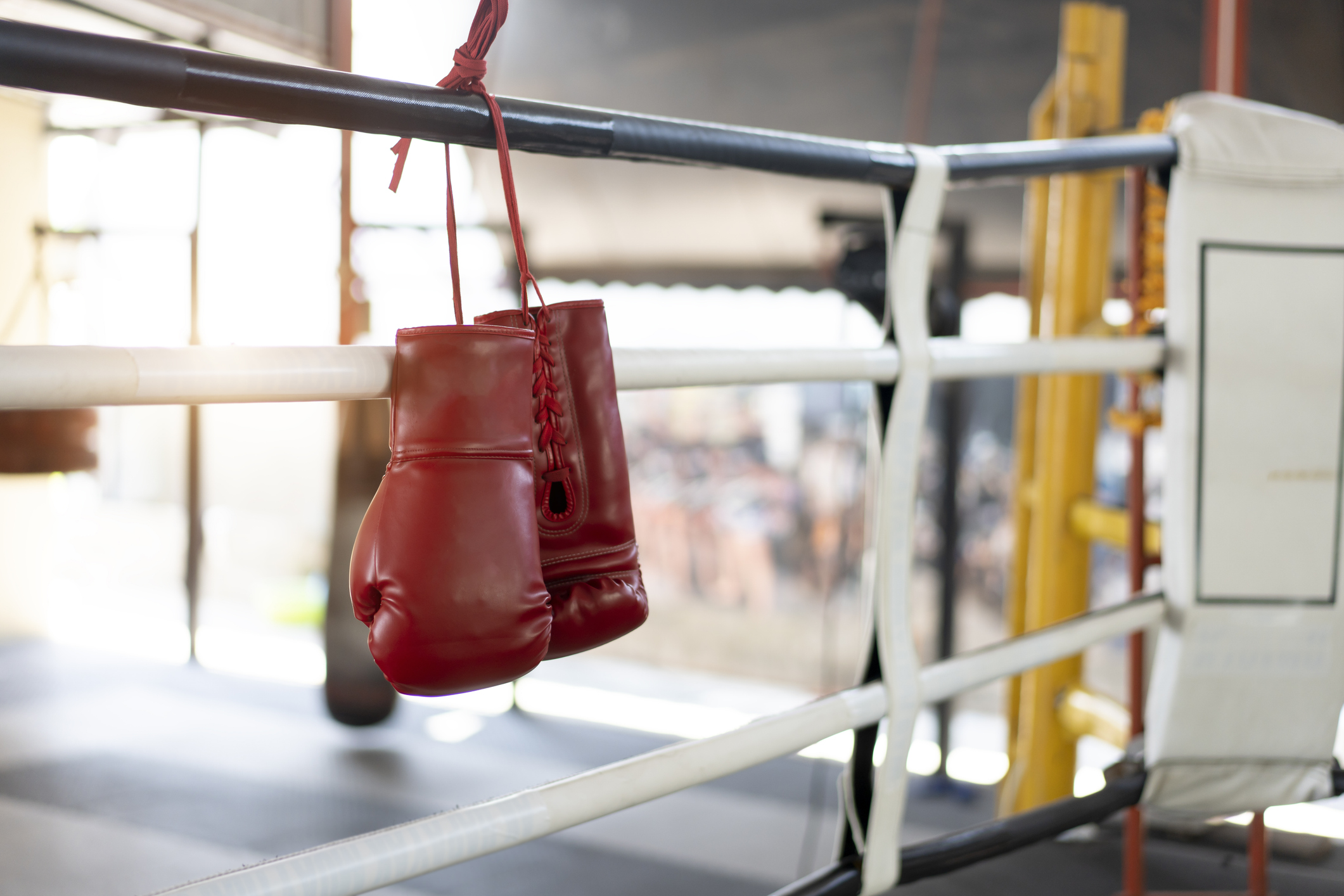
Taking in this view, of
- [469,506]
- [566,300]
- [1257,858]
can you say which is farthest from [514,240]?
[1257,858]

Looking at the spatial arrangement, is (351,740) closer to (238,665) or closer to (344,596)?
(344,596)

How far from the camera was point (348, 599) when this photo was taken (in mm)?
2203

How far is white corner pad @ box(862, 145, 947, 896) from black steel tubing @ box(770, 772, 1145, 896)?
2 centimetres

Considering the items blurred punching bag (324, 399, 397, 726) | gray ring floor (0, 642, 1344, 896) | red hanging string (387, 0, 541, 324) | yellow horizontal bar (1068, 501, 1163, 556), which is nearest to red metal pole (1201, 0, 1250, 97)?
yellow horizontal bar (1068, 501, 1163, 556)

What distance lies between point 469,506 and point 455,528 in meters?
0.01

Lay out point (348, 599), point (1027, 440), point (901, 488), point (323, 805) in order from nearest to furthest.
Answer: point (901, 488), point (323, 805), point (1027, 440), point (348, 599)

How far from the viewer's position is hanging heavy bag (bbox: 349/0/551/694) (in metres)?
0.41

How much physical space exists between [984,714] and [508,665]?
11.2 ft

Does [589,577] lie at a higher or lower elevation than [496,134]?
lower

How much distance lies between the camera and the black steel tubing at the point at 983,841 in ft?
2.29

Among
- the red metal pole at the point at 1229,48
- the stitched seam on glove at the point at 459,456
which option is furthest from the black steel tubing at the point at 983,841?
the red metal pole at the point at 1229,48

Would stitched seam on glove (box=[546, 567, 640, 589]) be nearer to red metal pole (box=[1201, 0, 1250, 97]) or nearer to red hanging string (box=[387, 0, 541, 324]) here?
red hanging string (box=[387, 0, 541, 324])

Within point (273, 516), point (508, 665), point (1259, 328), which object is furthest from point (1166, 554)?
point (273, 516)

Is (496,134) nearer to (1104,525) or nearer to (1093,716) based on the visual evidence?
(1104,525)
